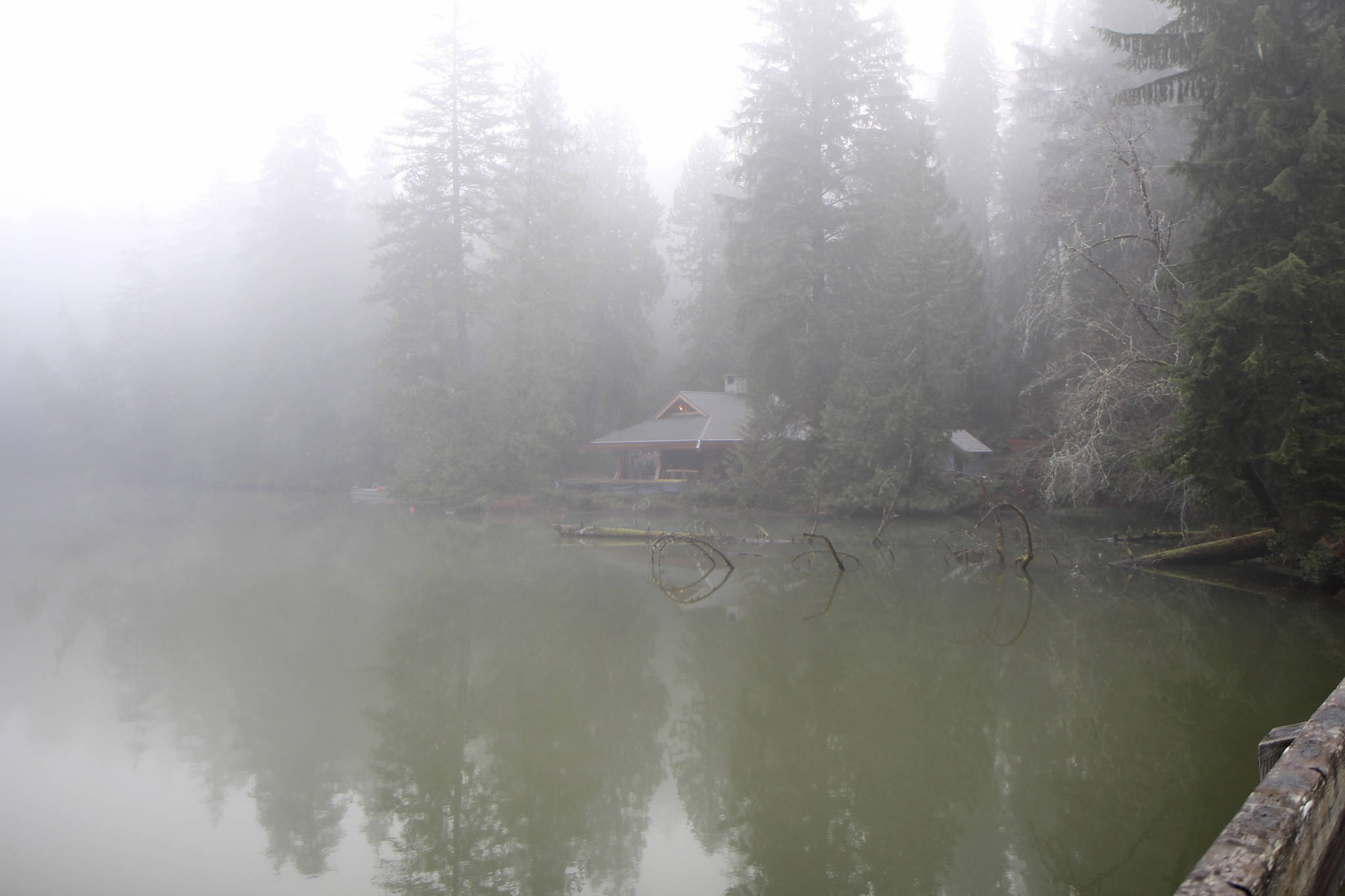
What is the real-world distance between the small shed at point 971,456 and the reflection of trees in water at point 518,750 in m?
18.4

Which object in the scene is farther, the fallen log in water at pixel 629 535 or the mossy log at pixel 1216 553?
the fallen log in water at pixel 629 535

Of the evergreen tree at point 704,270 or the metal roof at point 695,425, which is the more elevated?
the evergreen tree at point 704,270

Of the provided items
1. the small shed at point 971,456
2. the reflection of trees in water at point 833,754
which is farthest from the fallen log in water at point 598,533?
the small shed at point 971,456

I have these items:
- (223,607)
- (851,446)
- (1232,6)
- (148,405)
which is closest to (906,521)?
(851,446)

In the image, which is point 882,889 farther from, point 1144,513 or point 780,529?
point 1144,513

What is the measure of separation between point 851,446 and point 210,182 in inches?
1930

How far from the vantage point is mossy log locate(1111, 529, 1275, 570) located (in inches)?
525

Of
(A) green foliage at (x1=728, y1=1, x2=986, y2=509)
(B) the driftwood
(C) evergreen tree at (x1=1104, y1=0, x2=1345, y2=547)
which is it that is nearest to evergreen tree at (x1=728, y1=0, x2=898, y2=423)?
(A) green foliage at (x1=728, y1=1, x2=986, y2=509)

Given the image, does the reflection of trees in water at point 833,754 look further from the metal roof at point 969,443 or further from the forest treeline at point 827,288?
the metal roof at point 969,443

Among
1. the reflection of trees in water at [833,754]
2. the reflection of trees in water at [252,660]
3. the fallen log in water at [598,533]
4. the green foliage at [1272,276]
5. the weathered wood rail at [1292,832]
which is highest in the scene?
the green foliage at [1272,276]

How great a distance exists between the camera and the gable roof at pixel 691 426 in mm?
30156

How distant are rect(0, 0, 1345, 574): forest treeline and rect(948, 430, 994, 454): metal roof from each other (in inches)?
53.6

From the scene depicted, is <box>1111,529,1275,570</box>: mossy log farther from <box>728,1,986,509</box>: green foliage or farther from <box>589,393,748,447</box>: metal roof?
<box>589,393,748,447</box>: metal roof

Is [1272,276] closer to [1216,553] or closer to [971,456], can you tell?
[1216,553]
